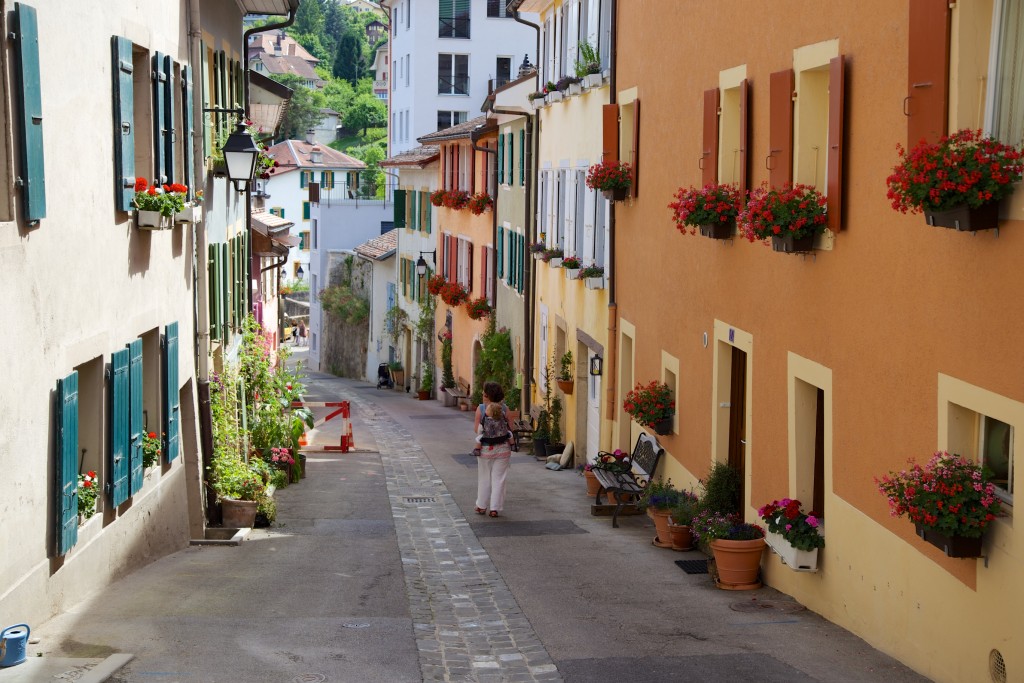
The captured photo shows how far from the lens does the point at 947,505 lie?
21.5 feet

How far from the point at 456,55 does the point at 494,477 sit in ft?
147

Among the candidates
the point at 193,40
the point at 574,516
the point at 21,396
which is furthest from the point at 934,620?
the point at 193,40

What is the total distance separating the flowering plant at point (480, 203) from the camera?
2931cm

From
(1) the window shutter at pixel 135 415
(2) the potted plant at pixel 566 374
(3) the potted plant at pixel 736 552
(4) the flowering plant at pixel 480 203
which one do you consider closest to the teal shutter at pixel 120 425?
(1) the window shutter at pixel 135 415

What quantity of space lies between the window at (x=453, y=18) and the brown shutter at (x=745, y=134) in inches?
1830

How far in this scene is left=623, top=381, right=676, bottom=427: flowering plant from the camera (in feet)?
45.6

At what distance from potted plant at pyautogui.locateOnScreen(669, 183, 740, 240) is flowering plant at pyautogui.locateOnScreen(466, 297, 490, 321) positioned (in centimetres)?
1784

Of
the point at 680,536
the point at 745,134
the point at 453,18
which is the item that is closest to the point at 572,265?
the point at 680,536

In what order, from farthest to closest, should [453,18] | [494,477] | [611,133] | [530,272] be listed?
[453,18], [530,272], [611,133], [494,477]

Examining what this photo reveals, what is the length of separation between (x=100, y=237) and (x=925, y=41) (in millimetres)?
6114

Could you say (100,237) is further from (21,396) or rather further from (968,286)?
(968,286)

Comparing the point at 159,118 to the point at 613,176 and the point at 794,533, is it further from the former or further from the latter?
the point at 794,533

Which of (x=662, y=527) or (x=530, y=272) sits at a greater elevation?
(x=530, y=272)

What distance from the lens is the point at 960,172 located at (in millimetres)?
6168
